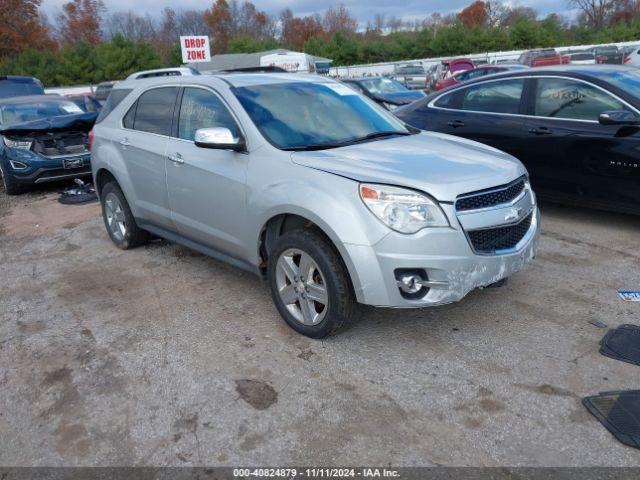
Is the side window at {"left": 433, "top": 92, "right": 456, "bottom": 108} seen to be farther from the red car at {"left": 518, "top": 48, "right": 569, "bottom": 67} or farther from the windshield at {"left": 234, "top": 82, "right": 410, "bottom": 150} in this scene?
the red car at {"left": 518, "top": 48, "right": 569, "bottom": 67}

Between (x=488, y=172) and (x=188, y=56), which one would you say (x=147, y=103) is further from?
(x=188, y=56)

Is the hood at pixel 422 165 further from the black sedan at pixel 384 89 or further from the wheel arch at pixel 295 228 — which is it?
the black sedan at pixel 384 89

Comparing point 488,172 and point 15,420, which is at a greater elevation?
point 488,172

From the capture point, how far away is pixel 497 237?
11.4 feet

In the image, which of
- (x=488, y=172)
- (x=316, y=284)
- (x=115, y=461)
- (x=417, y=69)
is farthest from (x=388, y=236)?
(x=417, y=69)

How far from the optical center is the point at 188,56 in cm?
2753

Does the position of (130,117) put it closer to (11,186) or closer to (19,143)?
(19,143)

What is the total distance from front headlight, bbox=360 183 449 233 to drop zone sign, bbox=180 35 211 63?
2637 cm

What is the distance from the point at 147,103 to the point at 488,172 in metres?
3.19

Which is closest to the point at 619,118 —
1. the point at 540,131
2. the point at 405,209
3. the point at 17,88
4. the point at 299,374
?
the point at 540,131

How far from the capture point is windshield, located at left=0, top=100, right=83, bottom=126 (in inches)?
385

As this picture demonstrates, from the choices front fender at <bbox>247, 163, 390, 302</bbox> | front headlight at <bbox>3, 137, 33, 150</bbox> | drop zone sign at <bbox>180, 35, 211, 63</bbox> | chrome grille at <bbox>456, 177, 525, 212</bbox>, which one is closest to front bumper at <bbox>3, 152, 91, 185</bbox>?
front headlight at <bbox>3, 137, 33, 150</bbox>

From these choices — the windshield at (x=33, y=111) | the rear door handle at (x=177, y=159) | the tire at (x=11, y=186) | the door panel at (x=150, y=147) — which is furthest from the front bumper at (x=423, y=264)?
the windshield at (x=33, y=111)

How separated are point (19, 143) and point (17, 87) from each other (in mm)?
6104
